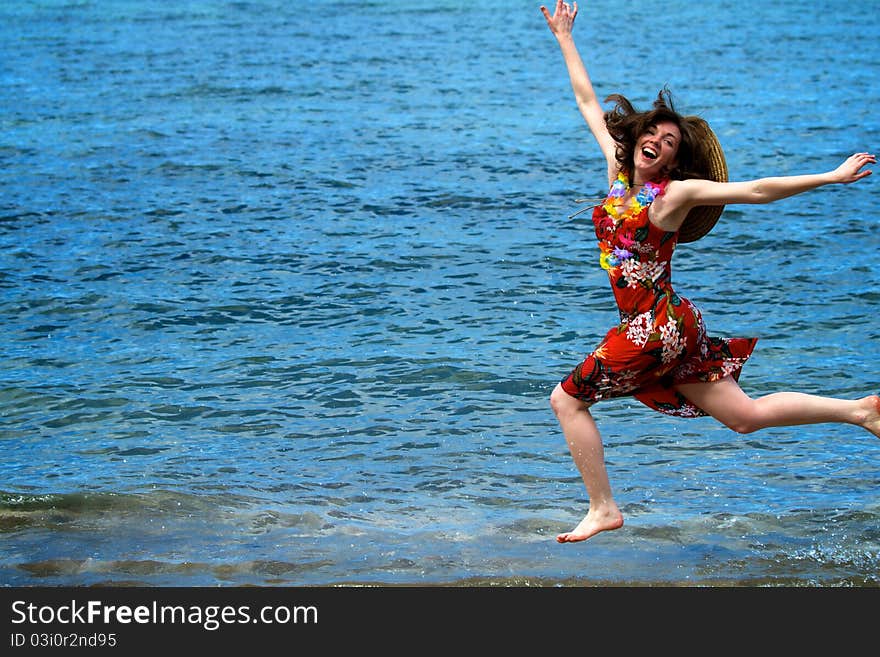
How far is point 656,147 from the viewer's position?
5.83 meters

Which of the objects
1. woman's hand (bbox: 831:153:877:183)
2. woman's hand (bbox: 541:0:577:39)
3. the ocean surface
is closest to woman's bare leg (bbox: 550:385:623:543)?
the ocean surface

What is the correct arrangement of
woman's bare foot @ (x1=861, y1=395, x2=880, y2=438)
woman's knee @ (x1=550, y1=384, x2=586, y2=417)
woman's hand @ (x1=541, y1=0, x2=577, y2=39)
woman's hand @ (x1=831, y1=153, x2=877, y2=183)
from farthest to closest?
woman's hand @ (x1=541, y1=0, x2=577, y2=39), woman's bare foot @ (x1=861, y1=395, x2=880, y2=438), woman's knee @ (x1=550, y1=384, x2=586, y2=417), woman's hand @ (x1=831, y1=153, x2=877, y2=183)

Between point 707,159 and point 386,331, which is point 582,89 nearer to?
point 707,159

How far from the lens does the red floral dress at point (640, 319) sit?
5.85 meters

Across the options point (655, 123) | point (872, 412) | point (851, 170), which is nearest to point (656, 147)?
point (655, 123)

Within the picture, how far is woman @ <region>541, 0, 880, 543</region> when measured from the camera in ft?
19.2

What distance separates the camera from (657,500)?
24.3 feet

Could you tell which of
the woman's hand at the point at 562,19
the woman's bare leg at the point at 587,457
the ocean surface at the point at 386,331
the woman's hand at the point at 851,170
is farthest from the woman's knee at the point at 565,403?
the woman's hand at the point at 562,19

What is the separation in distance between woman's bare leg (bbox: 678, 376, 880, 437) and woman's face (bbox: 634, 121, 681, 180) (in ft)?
3.32

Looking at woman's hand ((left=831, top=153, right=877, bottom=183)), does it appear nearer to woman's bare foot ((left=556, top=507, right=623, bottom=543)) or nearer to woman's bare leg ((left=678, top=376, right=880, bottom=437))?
woman's bare leg ((left=678, top=376, right=880, bottom=437))

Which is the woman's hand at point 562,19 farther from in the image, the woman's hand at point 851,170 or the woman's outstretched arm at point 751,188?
the woman's hand at point 851,170

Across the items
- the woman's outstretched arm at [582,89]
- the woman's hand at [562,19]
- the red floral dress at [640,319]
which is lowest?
the red floral dress at [640,319]

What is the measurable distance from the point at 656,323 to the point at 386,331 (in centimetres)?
490

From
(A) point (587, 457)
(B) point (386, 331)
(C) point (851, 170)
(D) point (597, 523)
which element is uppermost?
(B) point (386, 331)
